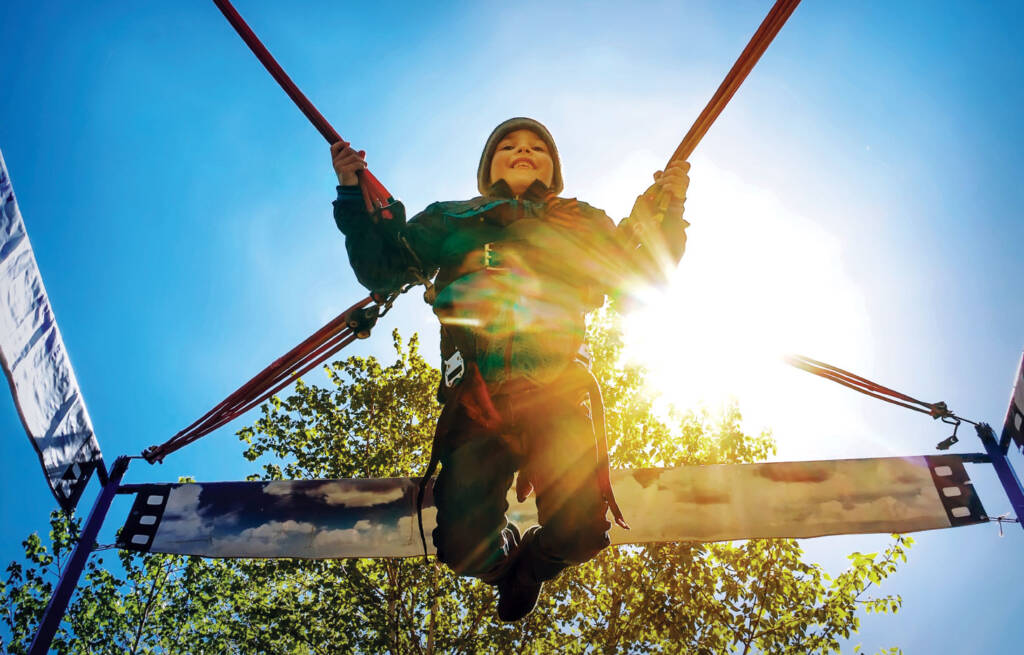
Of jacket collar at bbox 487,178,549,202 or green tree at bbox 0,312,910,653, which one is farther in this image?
green tree at bbox 0,312,910,653

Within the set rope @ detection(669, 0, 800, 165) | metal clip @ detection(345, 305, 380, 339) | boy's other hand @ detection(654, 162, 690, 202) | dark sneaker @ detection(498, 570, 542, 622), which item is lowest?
dark sneaker @ detection(498, 570, 542, 622)

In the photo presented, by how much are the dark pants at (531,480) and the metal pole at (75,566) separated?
296 cm

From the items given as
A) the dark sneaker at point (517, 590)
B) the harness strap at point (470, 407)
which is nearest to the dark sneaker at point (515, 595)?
the dark sneaker at point (517, 590)

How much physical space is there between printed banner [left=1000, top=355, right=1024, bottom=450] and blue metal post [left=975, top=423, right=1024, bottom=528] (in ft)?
0.40

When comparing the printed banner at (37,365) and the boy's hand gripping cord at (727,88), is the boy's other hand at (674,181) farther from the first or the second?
the printed banner at (37,365)

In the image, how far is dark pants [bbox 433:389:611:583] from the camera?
202 cm

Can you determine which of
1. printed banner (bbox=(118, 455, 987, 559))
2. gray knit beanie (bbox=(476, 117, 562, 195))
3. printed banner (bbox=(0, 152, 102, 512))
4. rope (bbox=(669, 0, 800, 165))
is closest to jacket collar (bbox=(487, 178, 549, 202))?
gray knit beanie (bbox=(476, 117, 562, 195))

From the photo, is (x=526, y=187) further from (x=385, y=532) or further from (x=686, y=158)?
(x=385, y=532)

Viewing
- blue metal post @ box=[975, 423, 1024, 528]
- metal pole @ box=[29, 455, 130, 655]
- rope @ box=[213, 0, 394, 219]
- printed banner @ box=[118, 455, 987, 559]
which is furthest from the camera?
printed banner @ box=[118, 455, 987, 559]

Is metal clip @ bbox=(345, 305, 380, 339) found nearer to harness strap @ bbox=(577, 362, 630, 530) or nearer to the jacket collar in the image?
the jacket collar

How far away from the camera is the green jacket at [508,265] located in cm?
217

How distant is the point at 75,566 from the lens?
147 inches

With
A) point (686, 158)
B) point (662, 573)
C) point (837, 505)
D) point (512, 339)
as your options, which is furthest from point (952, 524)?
point (662, 573)

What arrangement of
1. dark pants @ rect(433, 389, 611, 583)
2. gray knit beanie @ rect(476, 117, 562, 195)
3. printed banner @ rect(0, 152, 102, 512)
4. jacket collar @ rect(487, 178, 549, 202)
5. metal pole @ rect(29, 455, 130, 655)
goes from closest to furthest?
dark pants @ rect(433, 389, 611, 583), jacket collar @ rect(487, 178, 549, 202), gray knit beanie @ rect(476, 117, 562, 195), printed banner @ rect(0, 152, 102, 512), metal pole @ rect(29, 455, 130, 655)
